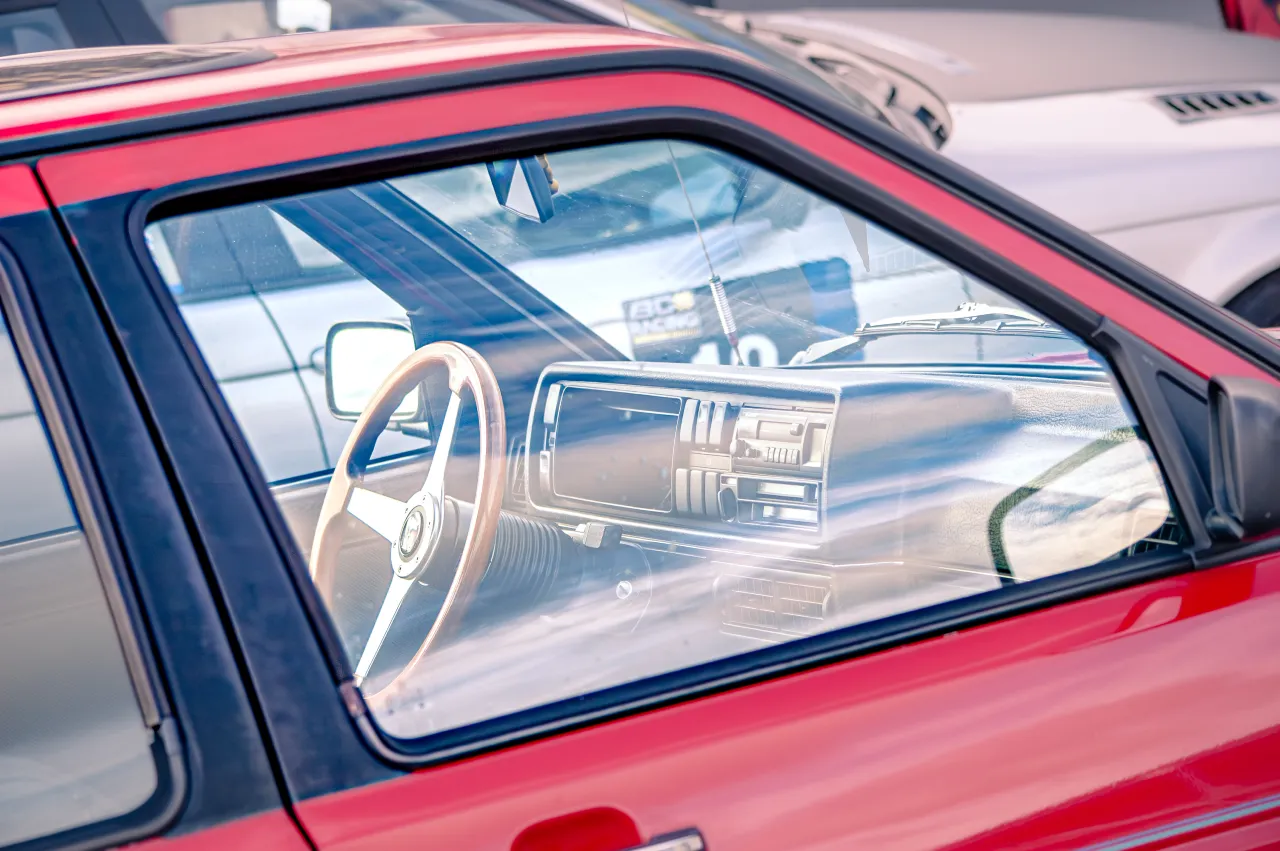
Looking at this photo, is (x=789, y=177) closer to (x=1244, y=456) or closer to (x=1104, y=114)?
(x=1244, y=456)

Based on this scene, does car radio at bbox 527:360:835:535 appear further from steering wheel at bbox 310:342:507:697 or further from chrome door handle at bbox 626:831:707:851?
chrome door handle at bbox 626:831:707:851

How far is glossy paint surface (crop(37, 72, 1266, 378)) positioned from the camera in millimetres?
1146

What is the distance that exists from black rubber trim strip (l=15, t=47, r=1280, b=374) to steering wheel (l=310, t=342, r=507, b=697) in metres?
0.37

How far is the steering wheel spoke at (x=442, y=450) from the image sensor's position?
148cm

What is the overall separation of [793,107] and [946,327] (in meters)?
0.57

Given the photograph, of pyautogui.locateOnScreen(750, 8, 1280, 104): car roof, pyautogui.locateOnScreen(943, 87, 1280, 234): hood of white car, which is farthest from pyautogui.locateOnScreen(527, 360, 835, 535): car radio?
pyautogui.locateOnScreen(750, 8, 1280, 104): car roof

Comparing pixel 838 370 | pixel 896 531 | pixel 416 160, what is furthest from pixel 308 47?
pixel 896 531

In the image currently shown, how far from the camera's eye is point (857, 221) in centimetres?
140

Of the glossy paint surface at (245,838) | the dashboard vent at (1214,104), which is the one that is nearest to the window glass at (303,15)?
the dashboard vent at (1214,104)

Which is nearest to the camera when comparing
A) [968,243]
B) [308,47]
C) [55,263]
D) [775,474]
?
[55,263]

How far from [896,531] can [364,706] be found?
2.10 feet

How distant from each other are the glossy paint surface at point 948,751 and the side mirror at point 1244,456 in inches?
2.7

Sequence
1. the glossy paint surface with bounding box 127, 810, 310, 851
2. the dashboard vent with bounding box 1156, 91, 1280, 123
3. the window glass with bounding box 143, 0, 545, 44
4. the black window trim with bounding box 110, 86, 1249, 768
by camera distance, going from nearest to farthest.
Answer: the glossy paint surface with bounding box 127, 810, 310, 851 < the black window trim with bounding box 110, 86, 1249, 768 < the dashboard vent with bounding box 1156, 91, 1280, 123 < the window glass with bounding box 143, 0, 545, 44

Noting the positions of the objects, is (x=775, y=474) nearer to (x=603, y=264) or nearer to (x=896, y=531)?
(x=896, y=531)
